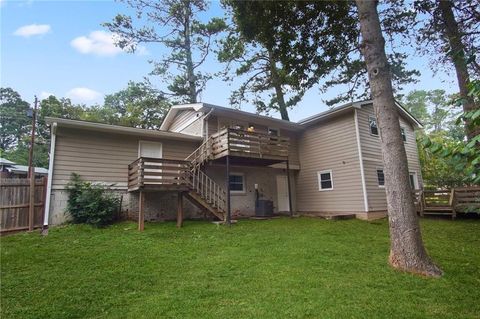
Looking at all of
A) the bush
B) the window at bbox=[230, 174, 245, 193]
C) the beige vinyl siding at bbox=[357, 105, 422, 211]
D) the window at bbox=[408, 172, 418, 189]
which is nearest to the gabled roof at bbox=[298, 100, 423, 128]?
the beige vinyl siding at bbox=[357, 105, 422, 211]

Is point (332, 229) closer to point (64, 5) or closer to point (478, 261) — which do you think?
point (478, 261)

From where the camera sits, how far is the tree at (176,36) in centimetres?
1811

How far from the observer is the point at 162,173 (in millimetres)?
9570

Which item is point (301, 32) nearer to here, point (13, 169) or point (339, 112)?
point (339, 112)

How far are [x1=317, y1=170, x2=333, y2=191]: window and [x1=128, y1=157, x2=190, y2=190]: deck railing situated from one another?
7.37m

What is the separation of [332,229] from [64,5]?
1126 cm

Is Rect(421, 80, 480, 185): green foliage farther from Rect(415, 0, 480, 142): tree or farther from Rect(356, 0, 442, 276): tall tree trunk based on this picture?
Rect(415, 0, 480, 142): tree

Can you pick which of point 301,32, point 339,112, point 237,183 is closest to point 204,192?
point 237,183

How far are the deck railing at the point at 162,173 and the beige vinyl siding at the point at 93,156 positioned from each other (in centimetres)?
68

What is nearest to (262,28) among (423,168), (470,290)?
(470,290)

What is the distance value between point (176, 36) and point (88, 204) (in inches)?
619

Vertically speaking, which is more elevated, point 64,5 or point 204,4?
point 204,4

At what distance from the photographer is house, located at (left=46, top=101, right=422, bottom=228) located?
9820mm

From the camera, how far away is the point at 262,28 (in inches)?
328
